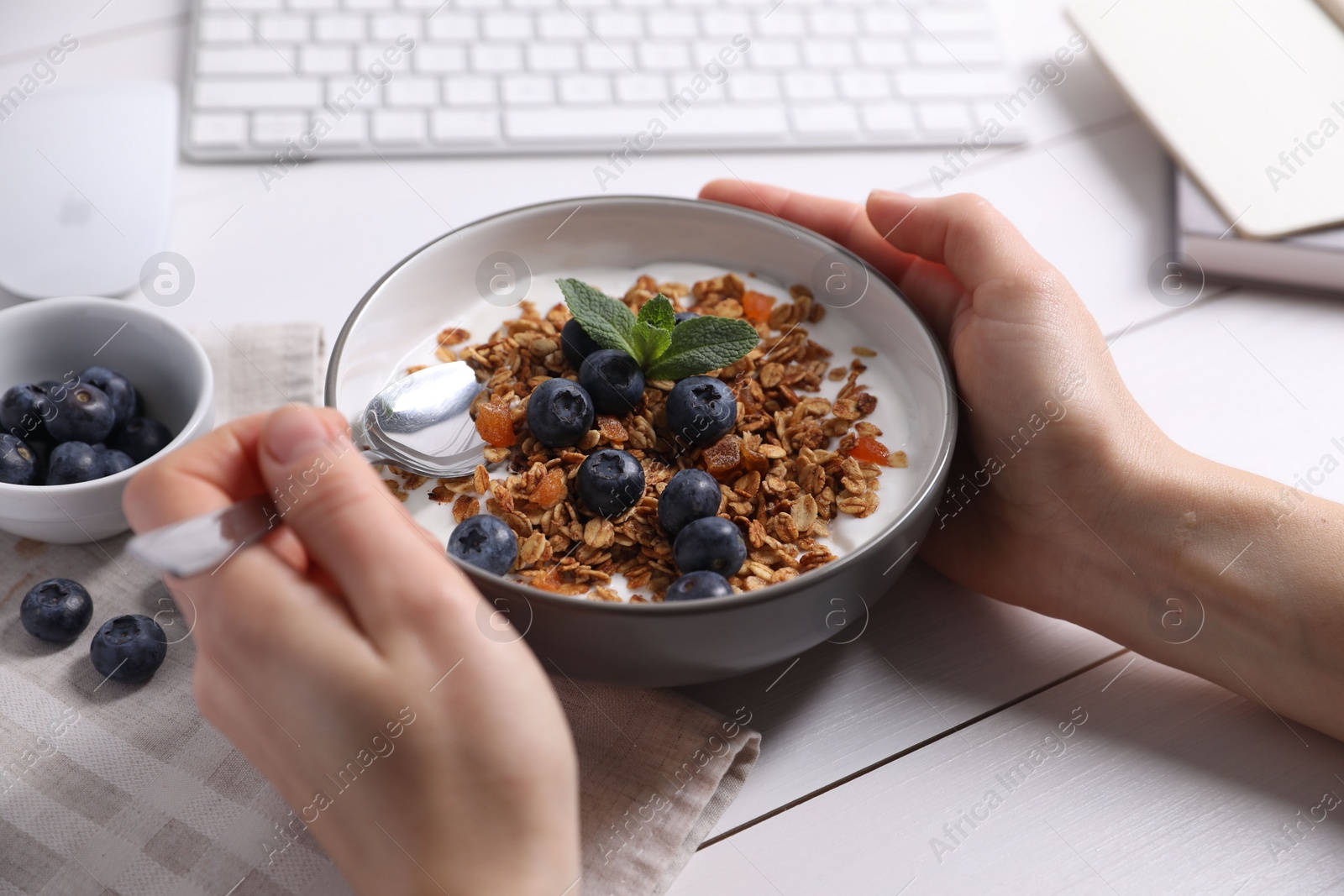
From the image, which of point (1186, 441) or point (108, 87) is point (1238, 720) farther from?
point (108, 87)

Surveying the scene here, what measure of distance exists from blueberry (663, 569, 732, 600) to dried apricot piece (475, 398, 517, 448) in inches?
8.3

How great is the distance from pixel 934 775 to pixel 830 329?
41 centimetres

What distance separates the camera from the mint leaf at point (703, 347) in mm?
816

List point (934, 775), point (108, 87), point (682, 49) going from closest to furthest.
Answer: point (934, 775)
point (108, 87)
point (682, 49)

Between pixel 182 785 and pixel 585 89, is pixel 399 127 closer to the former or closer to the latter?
pixel 585 89

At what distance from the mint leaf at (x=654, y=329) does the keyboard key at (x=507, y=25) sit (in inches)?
26.7

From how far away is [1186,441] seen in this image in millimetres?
1000

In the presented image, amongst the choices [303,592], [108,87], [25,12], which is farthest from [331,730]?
[25,12]

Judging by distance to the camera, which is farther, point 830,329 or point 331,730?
point 830,329

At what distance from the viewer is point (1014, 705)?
0.79 m

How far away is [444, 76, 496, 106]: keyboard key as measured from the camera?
4.14 ft

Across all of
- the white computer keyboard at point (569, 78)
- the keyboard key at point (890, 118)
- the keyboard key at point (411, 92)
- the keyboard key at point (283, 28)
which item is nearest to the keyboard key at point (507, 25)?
the white computer keyboard at point (569, 78)

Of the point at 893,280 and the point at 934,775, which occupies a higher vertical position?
the point at 893,280

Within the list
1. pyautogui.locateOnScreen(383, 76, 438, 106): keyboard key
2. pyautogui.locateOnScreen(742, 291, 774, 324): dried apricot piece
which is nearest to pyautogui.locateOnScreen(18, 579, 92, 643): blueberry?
pyautogui.locateOnScreen(742, 291, 774, 324): dried apricot piece
